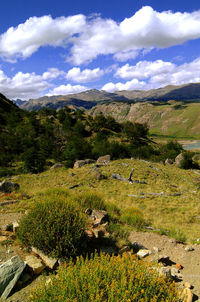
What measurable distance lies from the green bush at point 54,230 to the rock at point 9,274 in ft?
2.89

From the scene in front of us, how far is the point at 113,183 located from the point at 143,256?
19424 millimetres

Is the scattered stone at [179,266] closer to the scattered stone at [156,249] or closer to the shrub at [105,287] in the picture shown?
the scattered stone at [156,249]

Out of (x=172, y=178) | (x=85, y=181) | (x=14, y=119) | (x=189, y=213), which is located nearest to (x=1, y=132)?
(x=14, y=119)

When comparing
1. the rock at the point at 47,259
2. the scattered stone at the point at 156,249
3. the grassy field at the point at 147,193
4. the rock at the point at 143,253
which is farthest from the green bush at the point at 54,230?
the grassy field at the point at 147,193

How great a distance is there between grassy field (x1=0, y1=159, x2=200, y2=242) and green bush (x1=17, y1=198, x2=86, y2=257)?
5892 mm

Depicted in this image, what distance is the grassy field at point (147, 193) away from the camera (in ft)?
43.3

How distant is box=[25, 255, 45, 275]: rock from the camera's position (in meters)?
4.99

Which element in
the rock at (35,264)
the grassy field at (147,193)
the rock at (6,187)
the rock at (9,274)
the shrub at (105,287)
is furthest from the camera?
the rock at (6,187)

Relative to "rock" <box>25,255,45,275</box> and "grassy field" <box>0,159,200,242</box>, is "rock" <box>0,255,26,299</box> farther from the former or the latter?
"grassy field" <box>0,159,200,242</box>

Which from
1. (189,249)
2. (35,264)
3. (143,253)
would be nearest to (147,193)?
(189,249)

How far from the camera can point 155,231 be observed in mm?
10031

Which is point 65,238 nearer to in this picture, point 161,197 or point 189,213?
point 189,213

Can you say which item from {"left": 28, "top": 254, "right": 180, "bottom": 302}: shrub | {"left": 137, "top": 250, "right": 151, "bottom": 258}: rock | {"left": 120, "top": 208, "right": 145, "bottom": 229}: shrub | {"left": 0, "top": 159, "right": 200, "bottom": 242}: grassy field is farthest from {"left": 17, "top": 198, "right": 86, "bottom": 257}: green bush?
{"left": 0, "top": 159, "right": 200, "bottom": 242}: grassy field

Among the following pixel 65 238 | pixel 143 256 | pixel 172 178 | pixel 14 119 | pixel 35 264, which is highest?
pixel 14 119
